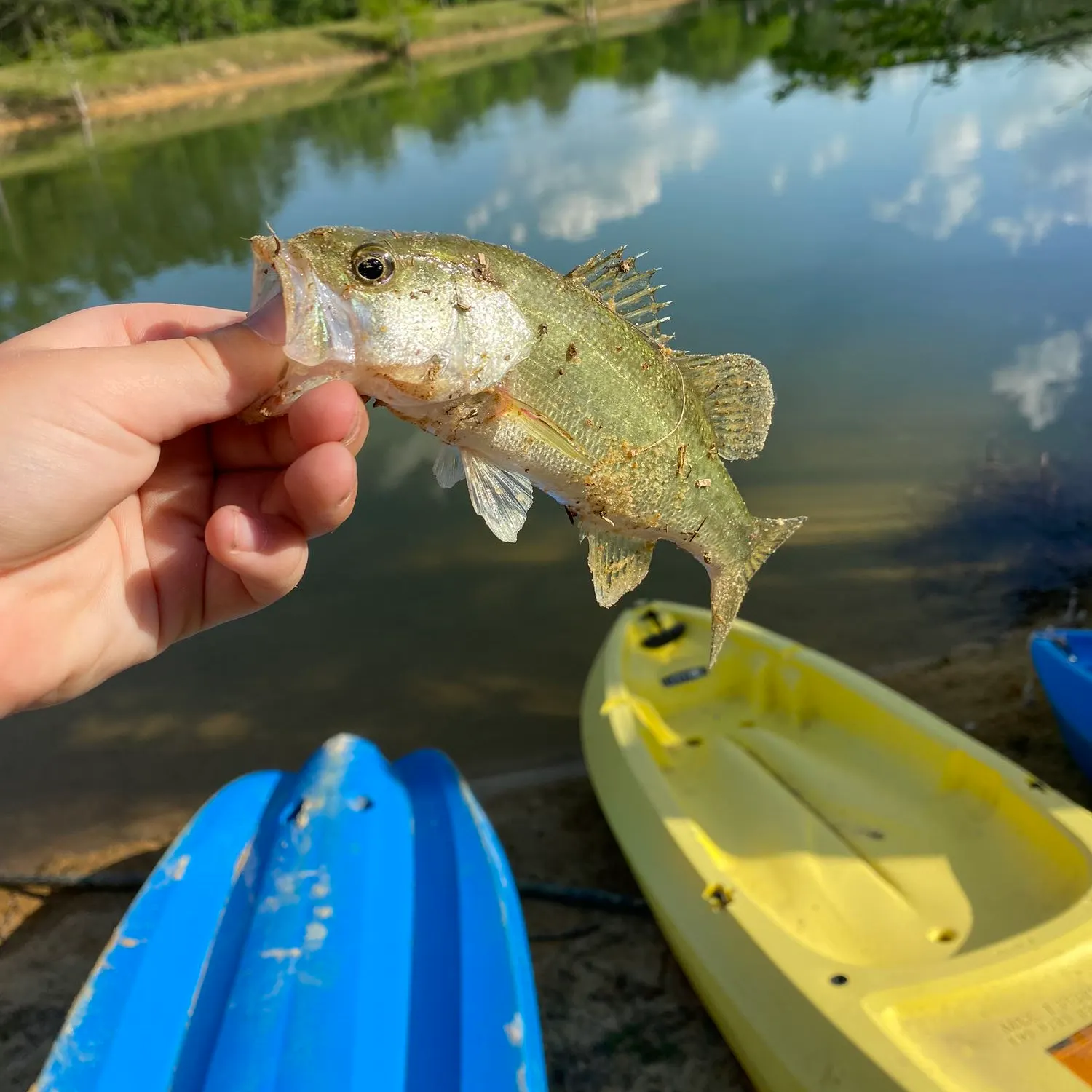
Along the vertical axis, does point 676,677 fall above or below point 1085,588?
above

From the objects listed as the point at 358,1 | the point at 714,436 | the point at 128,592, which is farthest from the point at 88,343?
the point at 358,1

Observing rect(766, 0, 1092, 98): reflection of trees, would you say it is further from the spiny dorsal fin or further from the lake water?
the spiny dorsal fin

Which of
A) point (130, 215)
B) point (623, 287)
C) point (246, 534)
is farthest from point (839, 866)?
point (130, 215)

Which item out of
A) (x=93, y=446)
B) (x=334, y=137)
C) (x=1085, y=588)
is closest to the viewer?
(x=93, y=446)

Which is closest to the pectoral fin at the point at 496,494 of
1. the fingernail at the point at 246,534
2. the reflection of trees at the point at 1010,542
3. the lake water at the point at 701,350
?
the fingernail at the point at 246,534

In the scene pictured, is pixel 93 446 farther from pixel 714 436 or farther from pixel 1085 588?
pixel 1085 588

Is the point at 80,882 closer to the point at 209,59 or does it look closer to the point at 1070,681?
the point at 1070,681

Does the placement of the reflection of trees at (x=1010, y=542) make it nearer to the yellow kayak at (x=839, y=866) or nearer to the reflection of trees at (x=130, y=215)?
the yellow kayak at (x=839, y=866)
